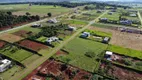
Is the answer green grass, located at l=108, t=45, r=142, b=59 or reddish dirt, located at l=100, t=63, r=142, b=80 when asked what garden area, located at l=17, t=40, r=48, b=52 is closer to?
reddish dirt, located at l=100, t=63, r=142, b=80

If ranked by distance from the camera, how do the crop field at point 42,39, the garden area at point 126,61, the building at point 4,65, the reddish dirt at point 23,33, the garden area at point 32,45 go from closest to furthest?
the building at point 4,65, the garden area at point 126,61, the garden area at point 32,45, the crop field at point 42,39, the reddish dirt at point 23,33

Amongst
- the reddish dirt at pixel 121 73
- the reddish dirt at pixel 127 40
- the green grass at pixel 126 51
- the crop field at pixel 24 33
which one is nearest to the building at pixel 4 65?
the crop field at pixel 24 33

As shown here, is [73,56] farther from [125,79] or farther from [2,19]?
[2,19]

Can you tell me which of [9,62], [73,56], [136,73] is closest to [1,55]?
[9,62]

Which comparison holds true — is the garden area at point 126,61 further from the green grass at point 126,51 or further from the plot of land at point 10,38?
the plot of land at point 10,38

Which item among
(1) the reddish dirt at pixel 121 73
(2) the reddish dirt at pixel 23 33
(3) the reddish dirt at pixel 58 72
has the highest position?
(2) the reddish dirt at pixel 23 33

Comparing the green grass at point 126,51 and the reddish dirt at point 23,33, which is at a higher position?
the reddish dirt at point 23,33

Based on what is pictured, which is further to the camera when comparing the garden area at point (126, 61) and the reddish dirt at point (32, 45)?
the reddish dirt at point (32, 45)

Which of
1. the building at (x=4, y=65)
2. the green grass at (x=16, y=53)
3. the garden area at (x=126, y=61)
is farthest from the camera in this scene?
the green grass at (x=16, y=53)
